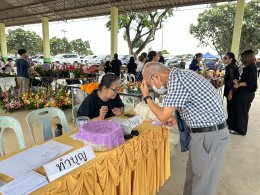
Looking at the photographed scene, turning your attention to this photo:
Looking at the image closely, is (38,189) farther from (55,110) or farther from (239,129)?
(239,129)

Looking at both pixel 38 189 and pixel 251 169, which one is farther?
pixel 251 169

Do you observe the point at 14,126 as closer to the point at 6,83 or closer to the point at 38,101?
the point at 38,101

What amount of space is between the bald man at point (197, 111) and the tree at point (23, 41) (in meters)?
38.1

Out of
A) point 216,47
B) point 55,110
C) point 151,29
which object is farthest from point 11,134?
point 216,47

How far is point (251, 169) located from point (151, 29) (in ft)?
43.0

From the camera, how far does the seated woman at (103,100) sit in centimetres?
199

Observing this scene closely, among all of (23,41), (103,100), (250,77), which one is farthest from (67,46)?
(103,100)

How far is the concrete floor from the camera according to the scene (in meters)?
2.20

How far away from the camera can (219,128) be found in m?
1.46

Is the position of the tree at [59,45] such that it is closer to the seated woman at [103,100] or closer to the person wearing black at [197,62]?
the person wearing black at [197,62]

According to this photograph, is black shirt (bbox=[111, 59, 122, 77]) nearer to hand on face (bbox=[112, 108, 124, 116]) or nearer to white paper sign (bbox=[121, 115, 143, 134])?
hand on face (bbox=[112, 108, 124, 116])

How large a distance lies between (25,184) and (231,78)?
3.41 metres

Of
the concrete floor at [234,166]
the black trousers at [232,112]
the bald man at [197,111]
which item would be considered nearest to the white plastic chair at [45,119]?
the bald man at [197,111]

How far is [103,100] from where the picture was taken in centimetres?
217
